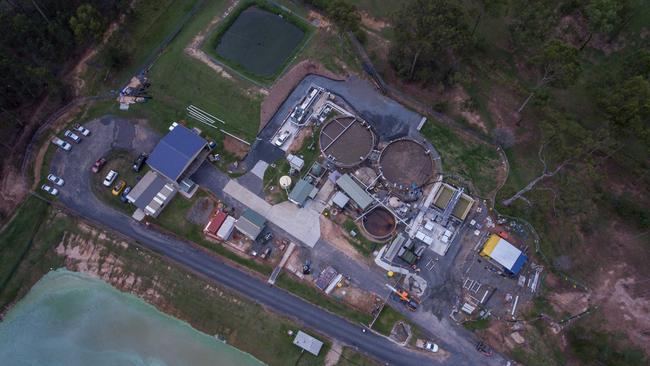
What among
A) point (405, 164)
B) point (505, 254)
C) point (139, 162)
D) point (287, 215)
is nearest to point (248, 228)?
point (287, 215)

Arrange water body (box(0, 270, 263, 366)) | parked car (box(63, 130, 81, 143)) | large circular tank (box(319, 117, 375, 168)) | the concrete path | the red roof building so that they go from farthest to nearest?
parked car (box(63, 130, 81, 143))
large circular tank (box(319, 117, 375, 168))
the concrete path
the red roof building
water body (box(0, 270, 263, 366))

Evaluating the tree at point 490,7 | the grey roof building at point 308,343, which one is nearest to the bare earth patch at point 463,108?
the tree at point 490,7

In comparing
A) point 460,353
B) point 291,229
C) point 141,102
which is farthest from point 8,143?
point 460,353

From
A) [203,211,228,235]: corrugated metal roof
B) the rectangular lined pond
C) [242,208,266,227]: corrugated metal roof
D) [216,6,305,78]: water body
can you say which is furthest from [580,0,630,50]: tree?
[203,211,228,235]: corrugated metal roof

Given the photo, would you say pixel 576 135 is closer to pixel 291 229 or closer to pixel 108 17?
pixel 291 229

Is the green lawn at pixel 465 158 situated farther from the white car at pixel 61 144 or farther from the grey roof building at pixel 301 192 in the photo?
the white car at pixel 61 144

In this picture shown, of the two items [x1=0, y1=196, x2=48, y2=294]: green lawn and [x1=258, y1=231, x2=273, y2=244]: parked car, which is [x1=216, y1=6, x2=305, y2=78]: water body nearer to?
[x1=258, y1=231, x2=273, y2=244]: parked car
